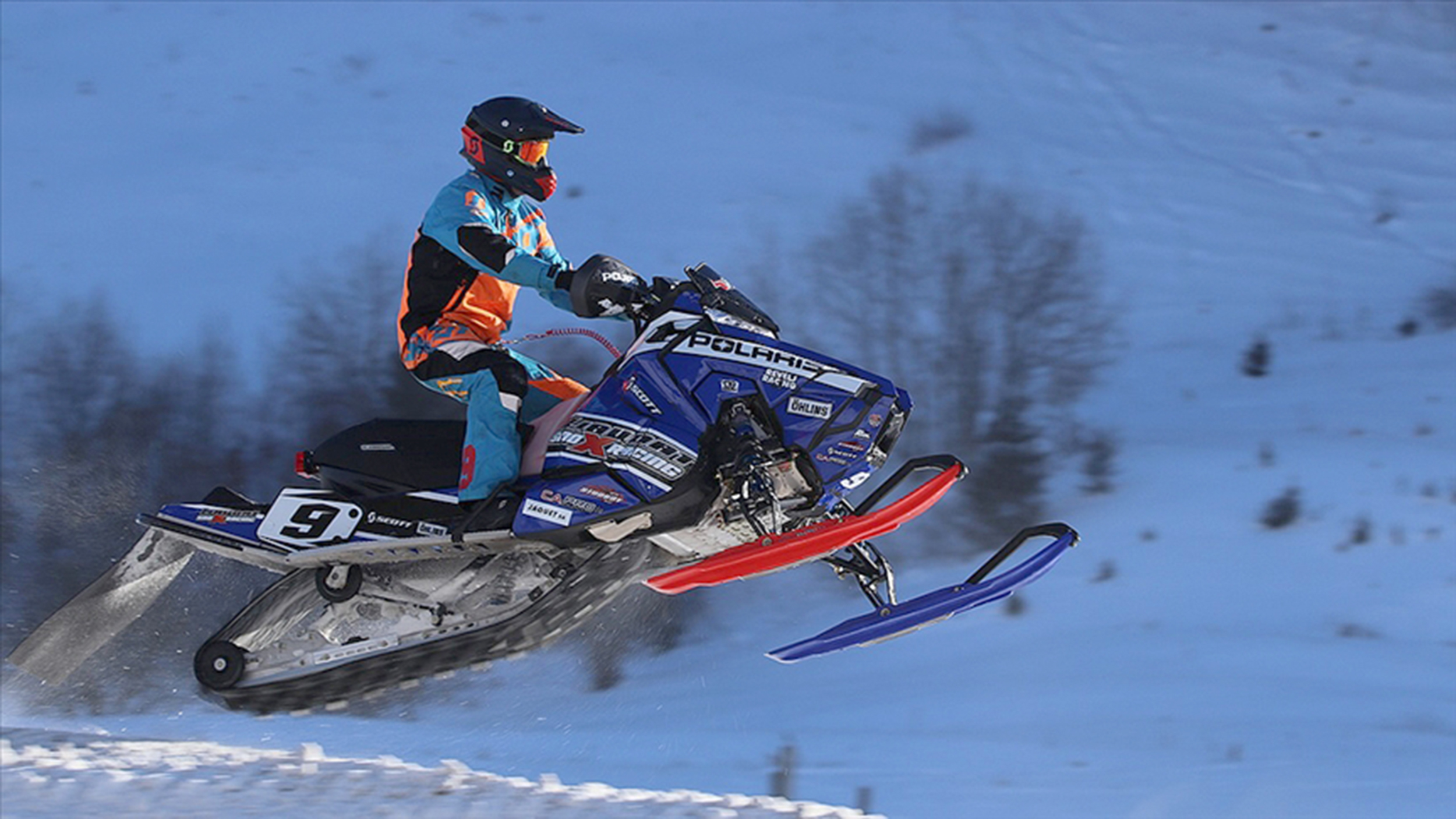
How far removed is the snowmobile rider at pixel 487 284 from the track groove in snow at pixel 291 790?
3.27 feet

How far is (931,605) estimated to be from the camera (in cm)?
490

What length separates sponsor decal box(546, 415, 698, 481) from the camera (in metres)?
4.99

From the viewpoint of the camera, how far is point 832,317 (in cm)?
1367

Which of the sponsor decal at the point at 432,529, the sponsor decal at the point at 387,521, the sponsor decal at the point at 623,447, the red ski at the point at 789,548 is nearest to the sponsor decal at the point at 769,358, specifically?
the sponsor decal at the point at 623,447

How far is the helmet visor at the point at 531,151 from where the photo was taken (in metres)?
5.28

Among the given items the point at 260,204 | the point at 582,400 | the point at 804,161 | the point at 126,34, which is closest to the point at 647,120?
the point at 804,161

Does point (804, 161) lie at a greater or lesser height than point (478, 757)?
greater

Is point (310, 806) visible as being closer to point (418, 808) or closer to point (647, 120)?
point (418, 808)

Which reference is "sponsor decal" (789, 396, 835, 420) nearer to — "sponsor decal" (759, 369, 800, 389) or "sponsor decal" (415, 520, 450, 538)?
"sponsor decal" (759, 369, 800, 389)

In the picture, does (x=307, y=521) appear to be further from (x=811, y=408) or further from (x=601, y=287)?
(x=811, y=408)

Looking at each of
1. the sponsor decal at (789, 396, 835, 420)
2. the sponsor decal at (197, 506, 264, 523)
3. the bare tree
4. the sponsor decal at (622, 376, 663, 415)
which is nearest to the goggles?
the sponsor decal at (622, 376, 663, 415)

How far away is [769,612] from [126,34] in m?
11.9

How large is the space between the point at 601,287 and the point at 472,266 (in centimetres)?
60

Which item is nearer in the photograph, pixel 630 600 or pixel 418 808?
pixel 418 808
